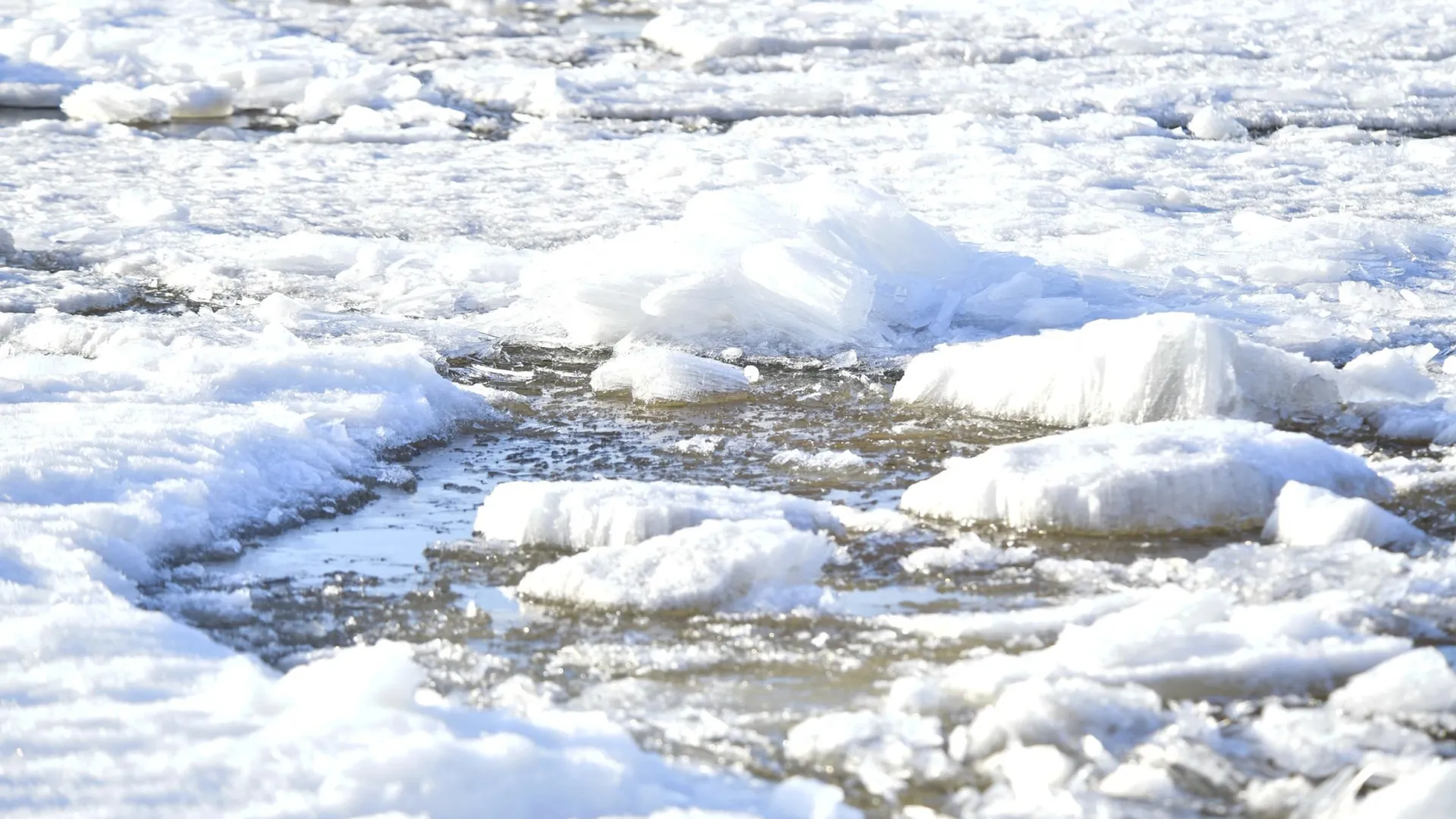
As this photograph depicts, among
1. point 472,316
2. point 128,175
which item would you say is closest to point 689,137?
point 128,175

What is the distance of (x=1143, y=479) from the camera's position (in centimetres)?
381

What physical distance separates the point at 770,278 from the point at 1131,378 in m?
1.69

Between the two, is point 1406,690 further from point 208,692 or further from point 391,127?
point 391,127

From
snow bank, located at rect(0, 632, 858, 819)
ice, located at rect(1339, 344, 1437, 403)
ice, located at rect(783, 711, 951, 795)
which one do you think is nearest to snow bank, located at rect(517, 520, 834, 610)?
snow bank, located at rect(0, 632, 858, 819)

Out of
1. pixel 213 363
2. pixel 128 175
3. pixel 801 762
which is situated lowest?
pixel 128 175

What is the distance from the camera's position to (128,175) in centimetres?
988

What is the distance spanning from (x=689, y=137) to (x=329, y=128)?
2.84m

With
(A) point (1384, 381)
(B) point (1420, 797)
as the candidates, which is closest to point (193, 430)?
(B) point (1420, 797)

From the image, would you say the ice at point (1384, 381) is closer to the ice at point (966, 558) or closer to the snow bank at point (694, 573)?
the ice at point (966, 558)

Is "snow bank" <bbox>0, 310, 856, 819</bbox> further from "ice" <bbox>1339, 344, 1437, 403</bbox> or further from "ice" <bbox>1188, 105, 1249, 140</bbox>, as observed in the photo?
"ice" <bbox>1188, 105, 1249, 140</bbox>

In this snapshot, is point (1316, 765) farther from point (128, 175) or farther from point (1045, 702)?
point (128, 175)

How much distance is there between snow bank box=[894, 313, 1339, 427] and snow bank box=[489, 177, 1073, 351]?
2.75 ft

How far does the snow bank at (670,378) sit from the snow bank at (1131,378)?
615 millimetres

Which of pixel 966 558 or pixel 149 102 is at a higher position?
pixel 966 558
